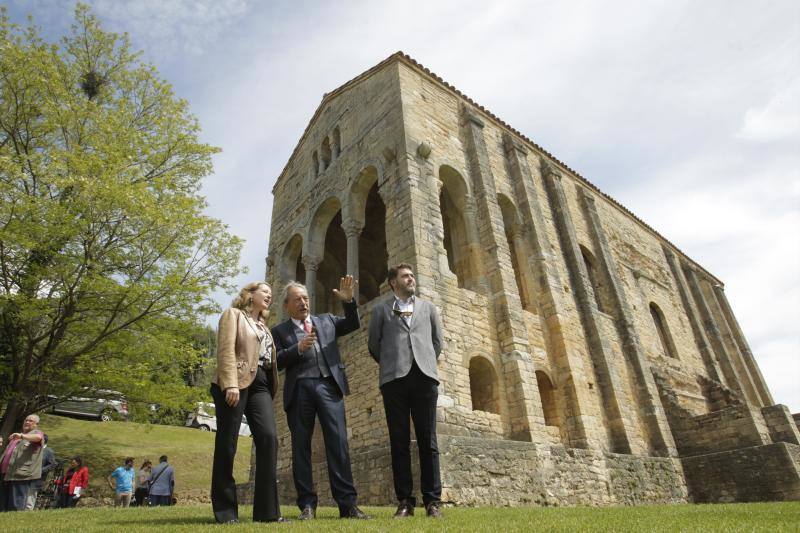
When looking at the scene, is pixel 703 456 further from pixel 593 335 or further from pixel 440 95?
pixel 440 95

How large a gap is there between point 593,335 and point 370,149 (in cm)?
791

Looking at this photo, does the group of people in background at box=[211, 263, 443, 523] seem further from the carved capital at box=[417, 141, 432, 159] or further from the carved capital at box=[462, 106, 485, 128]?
the carved capital at box=[462, 106, 485, 128]

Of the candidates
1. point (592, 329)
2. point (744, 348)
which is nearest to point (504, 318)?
point (592, 329)

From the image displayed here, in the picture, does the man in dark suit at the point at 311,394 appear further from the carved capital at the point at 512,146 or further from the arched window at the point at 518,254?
the carved capital at the point at 512,146

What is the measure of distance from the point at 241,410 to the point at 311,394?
0.65m

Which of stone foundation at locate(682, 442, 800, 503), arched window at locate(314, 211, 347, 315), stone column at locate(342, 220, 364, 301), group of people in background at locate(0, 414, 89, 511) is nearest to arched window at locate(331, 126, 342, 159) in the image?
arched window at locate(314, 211, 347, 315)

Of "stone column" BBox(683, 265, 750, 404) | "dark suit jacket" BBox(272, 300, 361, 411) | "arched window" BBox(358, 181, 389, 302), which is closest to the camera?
"dark suit jacket" BBox(272, 300, 361, 411)

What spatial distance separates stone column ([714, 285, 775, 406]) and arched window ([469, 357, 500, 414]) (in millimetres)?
18850

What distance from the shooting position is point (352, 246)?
12.2 meters

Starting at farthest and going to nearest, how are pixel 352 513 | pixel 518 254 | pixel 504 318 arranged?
pixel 518 254
pixel 504 318
pixel 352 513

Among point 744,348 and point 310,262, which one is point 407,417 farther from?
point 744,348

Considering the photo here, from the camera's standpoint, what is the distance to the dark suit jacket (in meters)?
4.25

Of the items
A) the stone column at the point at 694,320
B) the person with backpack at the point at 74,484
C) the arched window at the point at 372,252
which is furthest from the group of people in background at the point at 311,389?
the stone column at the point at 694,320

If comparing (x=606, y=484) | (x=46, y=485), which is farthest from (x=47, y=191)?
(x=606, y=484)
